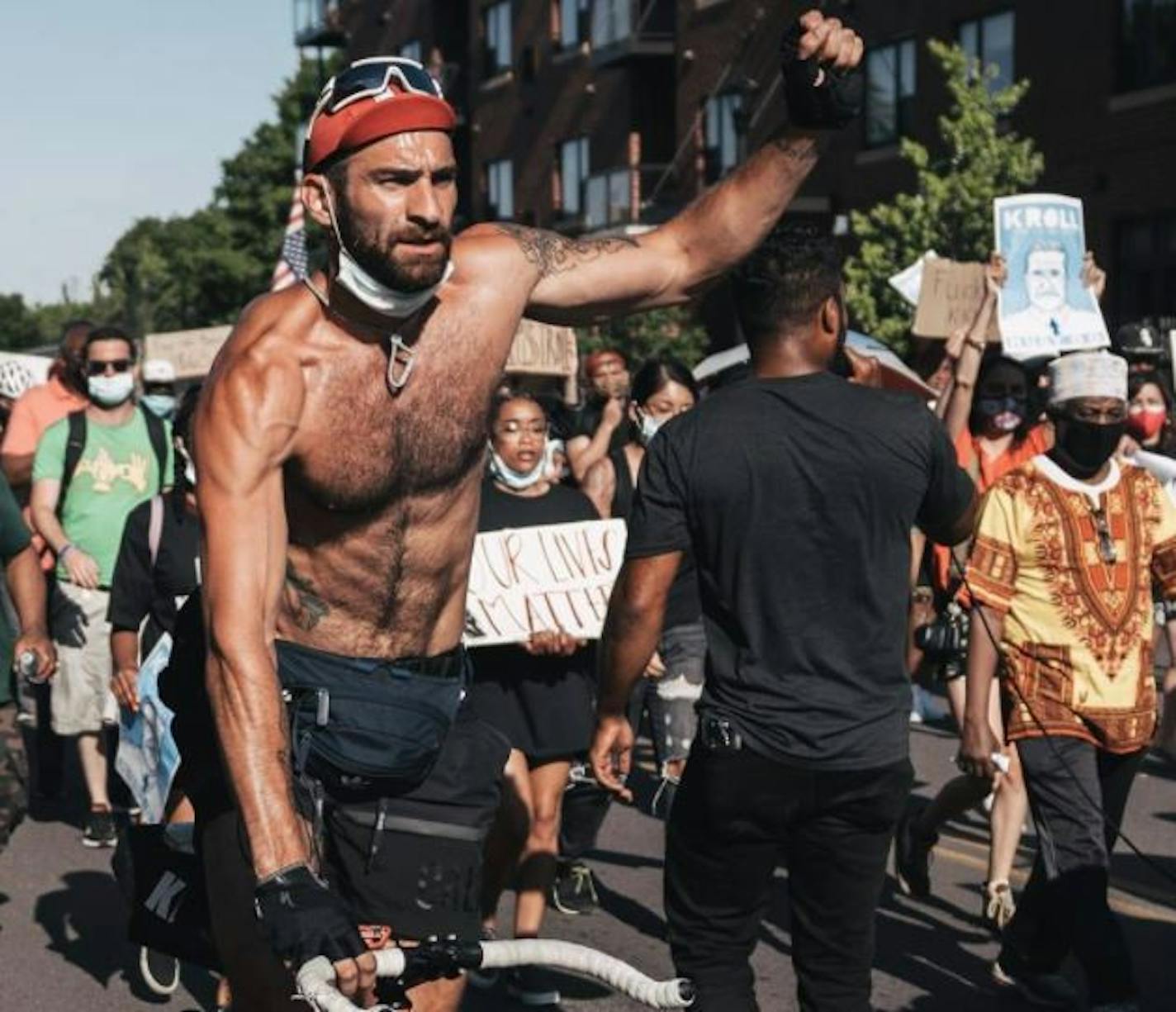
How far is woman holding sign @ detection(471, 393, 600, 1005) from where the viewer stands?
7504mm

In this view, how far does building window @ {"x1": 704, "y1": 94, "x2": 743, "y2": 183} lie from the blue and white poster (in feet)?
82.1

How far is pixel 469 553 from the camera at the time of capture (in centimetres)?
466

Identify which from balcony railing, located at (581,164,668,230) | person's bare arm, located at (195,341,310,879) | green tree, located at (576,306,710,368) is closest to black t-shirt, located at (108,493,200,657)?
person's bare arm, located at (195,341,310,879)

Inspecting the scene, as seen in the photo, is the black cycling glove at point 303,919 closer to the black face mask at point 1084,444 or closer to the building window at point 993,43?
the black face mask at point 1084,444

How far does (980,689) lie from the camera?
266 inches

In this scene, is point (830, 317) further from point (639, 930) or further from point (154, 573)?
point (154, 573)

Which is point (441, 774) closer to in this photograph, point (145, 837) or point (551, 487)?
point (145, 837)

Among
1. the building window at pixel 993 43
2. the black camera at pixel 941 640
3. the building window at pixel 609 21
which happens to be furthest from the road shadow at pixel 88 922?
the building window at pixel 609 21

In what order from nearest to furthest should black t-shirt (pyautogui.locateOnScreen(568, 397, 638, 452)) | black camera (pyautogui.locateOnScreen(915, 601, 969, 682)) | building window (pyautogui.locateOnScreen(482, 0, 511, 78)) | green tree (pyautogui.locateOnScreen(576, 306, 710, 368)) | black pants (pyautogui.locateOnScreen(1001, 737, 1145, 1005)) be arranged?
1. black pants (pyautogui.locateOnScreen(1001, 737, 1145, 1005))
2. black camera (pyautogui.locateOnScreen(915, 601, 969, 682))
3. black t-shirt (pyautogui.locateOnScreen(568, 397, 638, 452))
4. green tree (pyautogui.locateOnScreen(576, 306, 710, 368))
5. building window (pyautogui.locateOnScreen(482, 0, 511, 78))

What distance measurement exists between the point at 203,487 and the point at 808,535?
148 centimetres

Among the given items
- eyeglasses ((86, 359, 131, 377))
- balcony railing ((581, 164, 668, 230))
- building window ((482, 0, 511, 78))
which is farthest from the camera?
building window ((482, 0, 511, 78))

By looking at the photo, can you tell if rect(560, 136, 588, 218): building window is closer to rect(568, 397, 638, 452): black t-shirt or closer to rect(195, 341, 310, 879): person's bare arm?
rect(568, 397, 638, 452): black t-shirt

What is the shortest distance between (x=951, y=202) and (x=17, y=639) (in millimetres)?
17757

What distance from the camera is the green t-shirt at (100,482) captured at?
34.6ft
